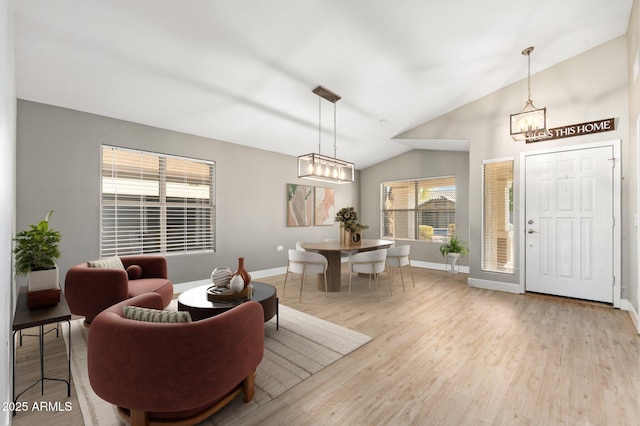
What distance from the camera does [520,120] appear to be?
405cm

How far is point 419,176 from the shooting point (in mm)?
6922

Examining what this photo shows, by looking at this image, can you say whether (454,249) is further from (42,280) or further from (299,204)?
(42,280)

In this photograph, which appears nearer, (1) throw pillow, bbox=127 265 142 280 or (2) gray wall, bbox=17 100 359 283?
(2) gray wall, bbox=17 100 359 283

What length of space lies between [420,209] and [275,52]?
203 inches

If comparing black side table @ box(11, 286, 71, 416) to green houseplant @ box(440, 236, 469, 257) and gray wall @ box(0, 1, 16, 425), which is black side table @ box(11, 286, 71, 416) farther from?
green houseplant @ box(440, 236, 469, 257)

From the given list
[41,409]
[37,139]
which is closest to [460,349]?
[41,409]

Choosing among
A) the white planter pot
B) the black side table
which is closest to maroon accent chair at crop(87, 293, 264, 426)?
the black side table

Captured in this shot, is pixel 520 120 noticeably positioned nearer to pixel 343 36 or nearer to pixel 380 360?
pixel 343 36

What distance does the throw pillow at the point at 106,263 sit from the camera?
3096mm

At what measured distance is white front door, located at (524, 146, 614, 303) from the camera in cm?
393

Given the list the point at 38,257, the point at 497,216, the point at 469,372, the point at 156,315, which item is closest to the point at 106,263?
the point at 38,257

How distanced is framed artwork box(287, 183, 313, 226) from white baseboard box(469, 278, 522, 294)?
3553 mm

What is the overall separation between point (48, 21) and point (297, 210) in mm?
4658

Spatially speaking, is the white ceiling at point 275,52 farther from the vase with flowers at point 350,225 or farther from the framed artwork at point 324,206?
the framed artwork at point 324,206
